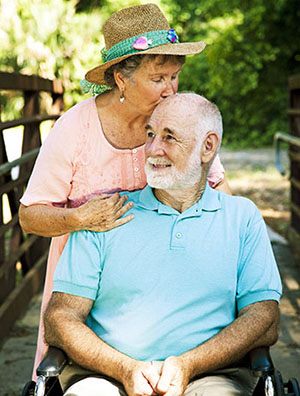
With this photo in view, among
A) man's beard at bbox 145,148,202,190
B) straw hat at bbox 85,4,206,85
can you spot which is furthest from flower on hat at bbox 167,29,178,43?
man's beard at bbox 145,148,202,190

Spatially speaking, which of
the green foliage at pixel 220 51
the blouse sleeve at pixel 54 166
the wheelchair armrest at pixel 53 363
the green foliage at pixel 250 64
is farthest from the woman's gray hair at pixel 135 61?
the green foliage at pixel 250 64

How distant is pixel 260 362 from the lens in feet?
6.39

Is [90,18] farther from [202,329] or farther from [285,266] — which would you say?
[202,329]

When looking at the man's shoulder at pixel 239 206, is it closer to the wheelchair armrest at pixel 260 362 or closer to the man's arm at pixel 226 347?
the man's arm at pixel 226 347

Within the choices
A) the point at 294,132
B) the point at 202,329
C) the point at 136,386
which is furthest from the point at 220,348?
the point at 294,132

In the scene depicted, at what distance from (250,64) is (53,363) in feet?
46.9

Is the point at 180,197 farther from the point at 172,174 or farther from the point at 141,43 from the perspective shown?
the point at 141,43

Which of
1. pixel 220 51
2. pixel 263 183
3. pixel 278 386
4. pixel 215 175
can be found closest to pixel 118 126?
pixel 215 175

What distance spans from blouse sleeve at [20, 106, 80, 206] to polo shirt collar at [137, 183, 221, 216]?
289mm

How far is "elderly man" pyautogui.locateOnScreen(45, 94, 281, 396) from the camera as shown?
6.73ft

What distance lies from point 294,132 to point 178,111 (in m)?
3.68

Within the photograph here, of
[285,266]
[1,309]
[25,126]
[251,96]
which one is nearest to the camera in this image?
[1,309]

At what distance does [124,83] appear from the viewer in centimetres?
229

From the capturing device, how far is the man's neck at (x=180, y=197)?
225cm
